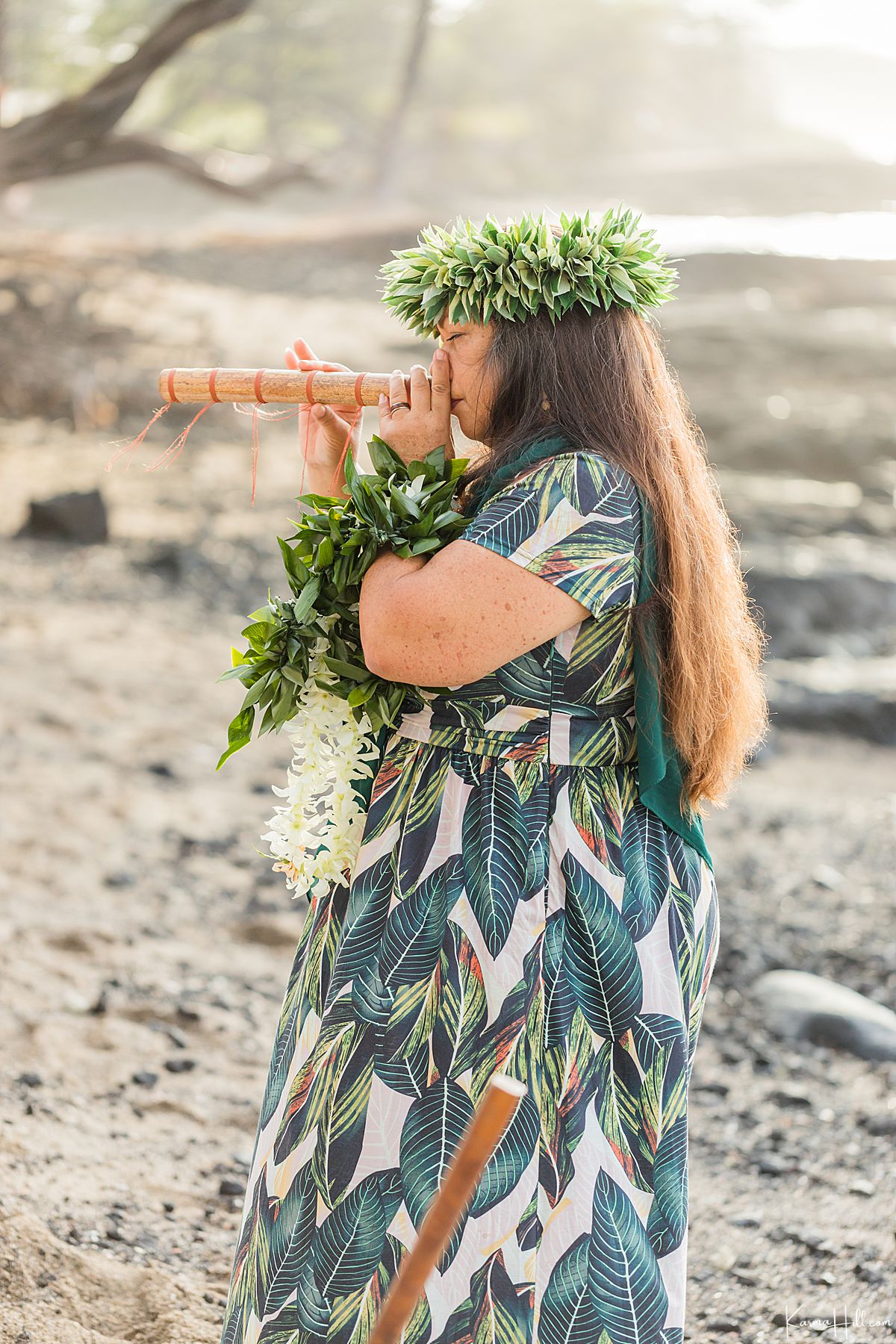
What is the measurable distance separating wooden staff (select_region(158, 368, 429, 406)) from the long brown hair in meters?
0.27

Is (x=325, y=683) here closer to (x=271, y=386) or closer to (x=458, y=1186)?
(x=271, y=386)

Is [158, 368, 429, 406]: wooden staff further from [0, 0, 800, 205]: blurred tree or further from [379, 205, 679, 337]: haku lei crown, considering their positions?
[0, 0, 800, 205]: blurred tree

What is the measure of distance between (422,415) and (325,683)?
0.47 meters

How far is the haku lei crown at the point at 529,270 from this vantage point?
6.55 ft

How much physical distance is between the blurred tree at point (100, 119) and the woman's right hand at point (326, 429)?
27.8 feet

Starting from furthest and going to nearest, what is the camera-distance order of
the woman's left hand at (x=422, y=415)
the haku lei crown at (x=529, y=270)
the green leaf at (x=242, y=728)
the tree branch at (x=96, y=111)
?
the tree branch at (x=96, y=111) < the green leaf at (x=242, y=728) < the woman's left hand at (x=422, y=415) < the haku lei crown at (x=529, y=270)

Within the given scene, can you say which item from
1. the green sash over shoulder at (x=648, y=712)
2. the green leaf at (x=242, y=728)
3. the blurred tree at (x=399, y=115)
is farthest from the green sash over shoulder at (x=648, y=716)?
the blurred tree at (x=399, y=115)

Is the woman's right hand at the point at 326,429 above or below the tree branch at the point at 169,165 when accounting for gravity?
below

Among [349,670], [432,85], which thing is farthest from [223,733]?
[432,85]

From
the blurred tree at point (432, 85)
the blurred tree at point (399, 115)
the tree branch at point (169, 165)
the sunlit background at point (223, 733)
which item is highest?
the blurred tree at point (432, 85)

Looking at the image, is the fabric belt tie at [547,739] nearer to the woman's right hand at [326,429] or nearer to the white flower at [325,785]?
the white flower at [325,785]

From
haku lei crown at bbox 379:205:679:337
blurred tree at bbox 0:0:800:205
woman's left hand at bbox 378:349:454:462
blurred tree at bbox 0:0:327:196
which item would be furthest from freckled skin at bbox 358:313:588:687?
blurred tree at bbox 0:0:800:205

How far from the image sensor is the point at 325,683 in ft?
7.18

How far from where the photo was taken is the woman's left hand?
2.10 m
